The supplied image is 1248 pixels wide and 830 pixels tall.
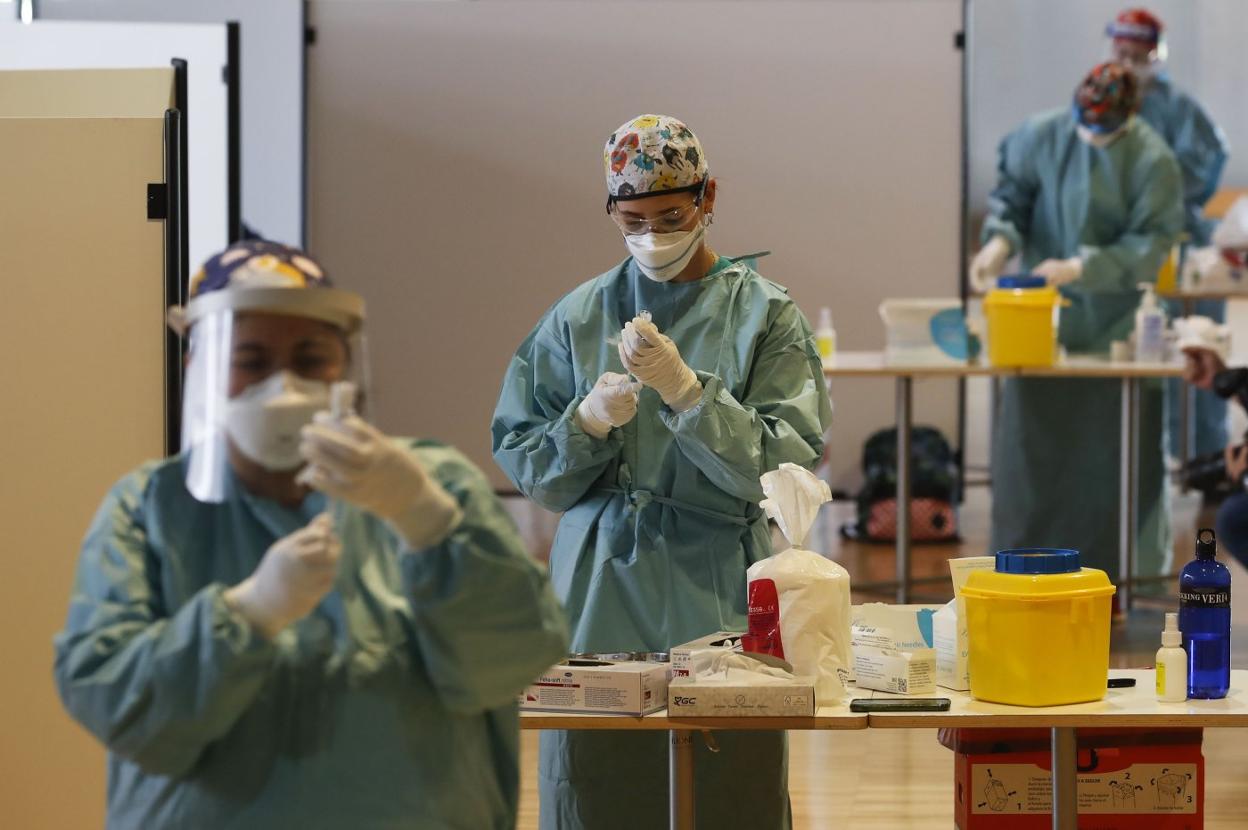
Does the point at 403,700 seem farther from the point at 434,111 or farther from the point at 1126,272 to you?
the point at 434,111

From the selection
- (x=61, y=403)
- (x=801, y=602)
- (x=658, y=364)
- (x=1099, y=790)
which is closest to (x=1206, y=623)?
(x=1099, y=790)

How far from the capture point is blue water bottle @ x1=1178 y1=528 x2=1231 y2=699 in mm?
2381

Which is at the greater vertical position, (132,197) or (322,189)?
(322,189)

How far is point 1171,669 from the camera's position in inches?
92.0

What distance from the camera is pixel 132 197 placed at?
2.95 metres

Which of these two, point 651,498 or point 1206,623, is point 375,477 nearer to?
point 651,498

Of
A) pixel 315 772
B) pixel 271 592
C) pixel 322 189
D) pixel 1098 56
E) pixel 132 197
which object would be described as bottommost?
pixel 315 772

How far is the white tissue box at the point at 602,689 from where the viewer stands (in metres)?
2.25

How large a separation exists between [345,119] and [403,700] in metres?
6.33

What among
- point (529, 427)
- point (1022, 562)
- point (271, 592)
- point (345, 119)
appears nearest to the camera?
point (271, 592)

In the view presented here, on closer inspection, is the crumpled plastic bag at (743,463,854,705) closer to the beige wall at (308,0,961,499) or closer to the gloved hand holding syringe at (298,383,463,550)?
the gloved hand holding syringe at (298,383,463,550)

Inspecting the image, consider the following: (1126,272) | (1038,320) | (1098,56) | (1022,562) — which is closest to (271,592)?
(1022,562)

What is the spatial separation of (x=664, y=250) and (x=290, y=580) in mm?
1332

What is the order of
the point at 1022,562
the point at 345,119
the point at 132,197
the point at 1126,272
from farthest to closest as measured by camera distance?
the point at 345,119
the point at 1126,272
the point at 132,197
the point at 1022,562
